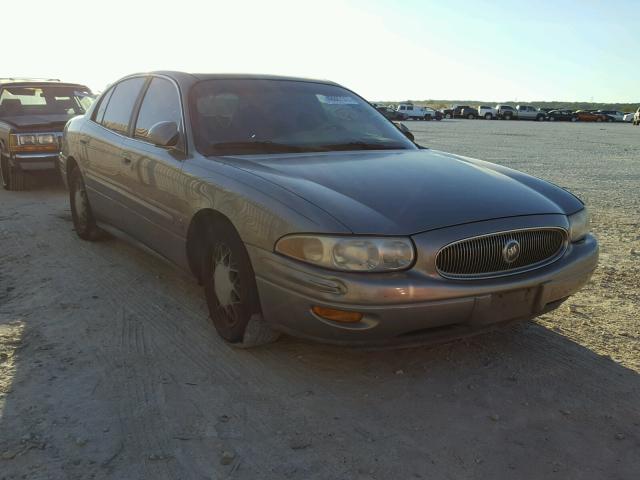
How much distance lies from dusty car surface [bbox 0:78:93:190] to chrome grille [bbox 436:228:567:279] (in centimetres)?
746

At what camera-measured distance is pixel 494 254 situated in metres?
3.00

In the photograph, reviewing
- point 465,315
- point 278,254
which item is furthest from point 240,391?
point 465,315

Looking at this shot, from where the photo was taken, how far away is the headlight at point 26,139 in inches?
339

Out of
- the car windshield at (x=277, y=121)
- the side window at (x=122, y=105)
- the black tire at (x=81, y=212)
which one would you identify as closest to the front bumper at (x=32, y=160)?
the black tire at (x=81, y=212)

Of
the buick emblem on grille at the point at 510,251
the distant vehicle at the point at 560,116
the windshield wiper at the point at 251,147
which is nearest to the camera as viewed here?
the buick emblem on grille at the point at 510,251

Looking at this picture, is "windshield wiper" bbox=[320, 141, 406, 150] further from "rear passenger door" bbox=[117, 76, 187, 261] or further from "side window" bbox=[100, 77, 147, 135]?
"side window" bbox=[100, 77, 147, 135]

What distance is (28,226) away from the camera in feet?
21.5

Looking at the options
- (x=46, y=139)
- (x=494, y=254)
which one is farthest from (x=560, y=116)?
(x=494, y=254)

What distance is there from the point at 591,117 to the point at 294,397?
67.1 metres

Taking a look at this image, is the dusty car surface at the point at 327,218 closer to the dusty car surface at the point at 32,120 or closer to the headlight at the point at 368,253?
the headlight at the point at 368,253

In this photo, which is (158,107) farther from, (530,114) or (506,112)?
(506,112)

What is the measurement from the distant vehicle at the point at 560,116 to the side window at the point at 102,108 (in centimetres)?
6423

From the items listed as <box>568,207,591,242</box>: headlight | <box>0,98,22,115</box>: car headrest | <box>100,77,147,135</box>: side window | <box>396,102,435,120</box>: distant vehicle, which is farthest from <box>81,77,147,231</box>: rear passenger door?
<box>396,102,435,120</box>: distant vehicle

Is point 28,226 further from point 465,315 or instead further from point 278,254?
point 465,315
